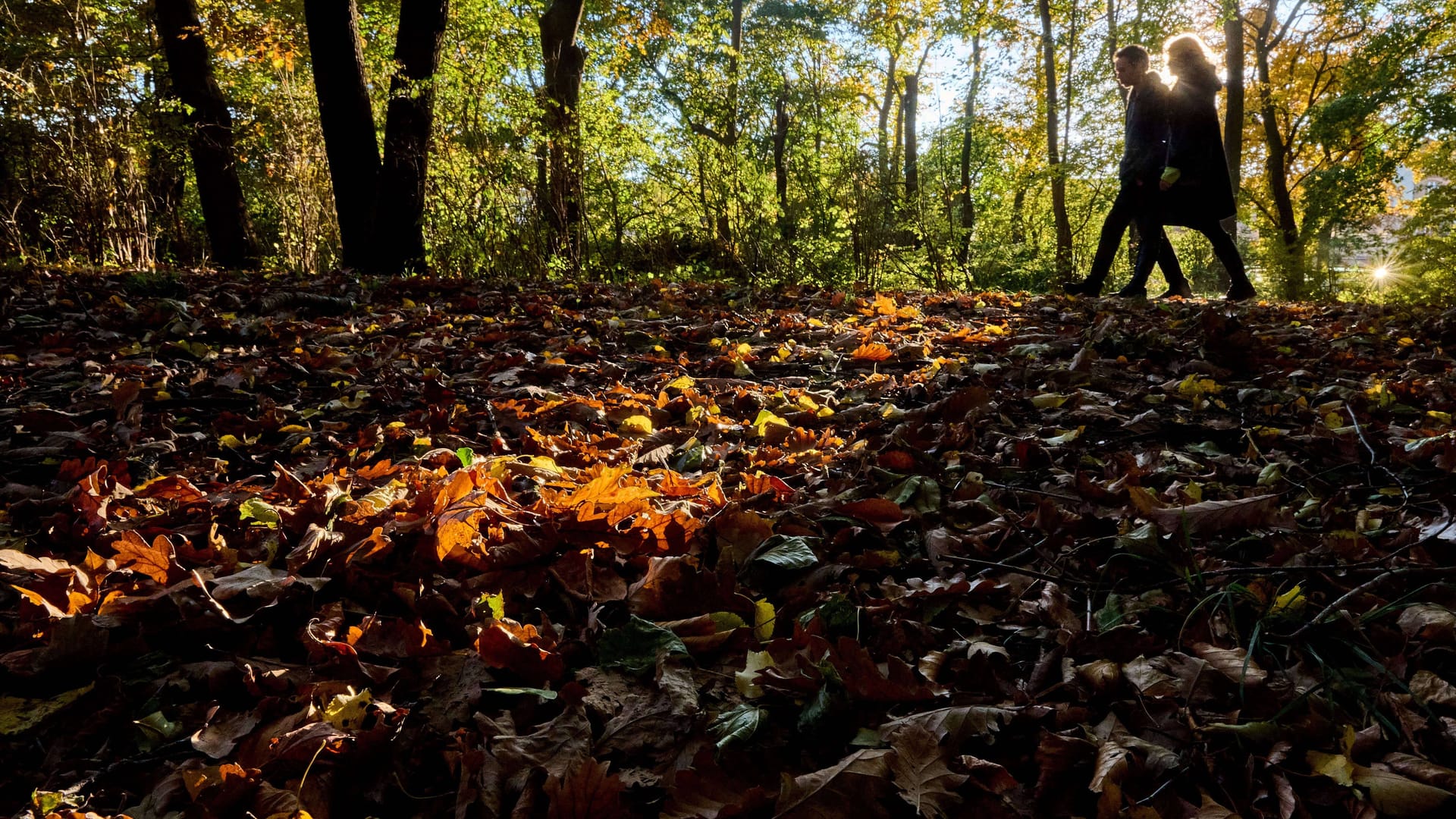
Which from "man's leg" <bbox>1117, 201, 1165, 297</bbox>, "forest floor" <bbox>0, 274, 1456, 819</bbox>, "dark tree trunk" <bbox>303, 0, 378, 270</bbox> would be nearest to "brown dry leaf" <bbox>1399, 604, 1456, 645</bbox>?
"forest floor" <bbox>0, 274, 1456, 819</bbox>

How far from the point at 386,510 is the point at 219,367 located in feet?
6.09

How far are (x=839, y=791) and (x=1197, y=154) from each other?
5.72 metres

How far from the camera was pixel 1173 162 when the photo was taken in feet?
16.7

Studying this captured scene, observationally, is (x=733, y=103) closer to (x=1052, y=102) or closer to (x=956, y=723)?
(x=956, y=723)

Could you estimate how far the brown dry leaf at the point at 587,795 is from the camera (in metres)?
0.93

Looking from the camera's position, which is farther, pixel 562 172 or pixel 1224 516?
pixel 562 172

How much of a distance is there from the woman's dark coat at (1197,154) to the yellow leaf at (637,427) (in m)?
4.66

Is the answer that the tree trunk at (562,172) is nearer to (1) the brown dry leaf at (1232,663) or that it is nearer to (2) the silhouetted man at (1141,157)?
(2) the silhouetted man at (1141,157)

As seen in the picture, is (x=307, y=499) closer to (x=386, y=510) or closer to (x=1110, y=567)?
(x=386, y=510)

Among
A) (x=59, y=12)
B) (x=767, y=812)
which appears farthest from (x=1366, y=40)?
(x=59, y=12)

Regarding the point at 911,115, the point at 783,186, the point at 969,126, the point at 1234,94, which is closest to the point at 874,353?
the point at 783,186

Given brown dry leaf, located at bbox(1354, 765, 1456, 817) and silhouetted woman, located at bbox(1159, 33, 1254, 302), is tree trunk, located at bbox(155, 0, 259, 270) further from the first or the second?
brown dry leaf, located at bbox(1354, 765, 1456, 817)

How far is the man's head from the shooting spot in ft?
17.1

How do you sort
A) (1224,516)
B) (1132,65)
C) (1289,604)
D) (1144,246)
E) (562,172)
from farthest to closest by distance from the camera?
(562,172)
(1144,246)
(1132,65)
(1224,516)
(1289,604)
